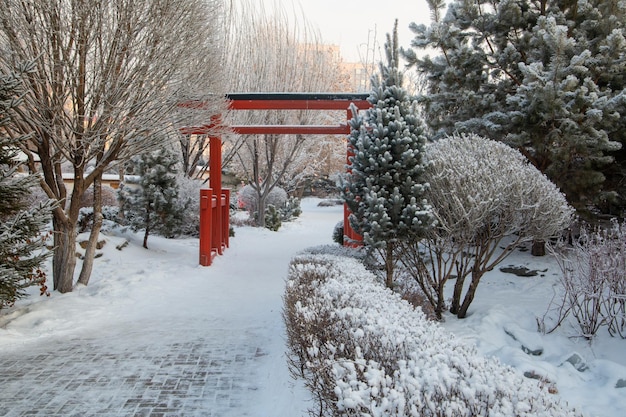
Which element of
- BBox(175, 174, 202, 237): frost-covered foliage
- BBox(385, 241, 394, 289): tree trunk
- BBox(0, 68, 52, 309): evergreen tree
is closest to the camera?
BBox(0, 68, 52, 309): evergreen tree

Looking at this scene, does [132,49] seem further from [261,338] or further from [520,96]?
[520,96]

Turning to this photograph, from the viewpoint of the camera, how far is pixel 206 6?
23.8ft

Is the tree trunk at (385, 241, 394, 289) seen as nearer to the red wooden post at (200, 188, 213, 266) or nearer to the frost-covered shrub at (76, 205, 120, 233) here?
the red wooden post at (200, 188, 213, 266)

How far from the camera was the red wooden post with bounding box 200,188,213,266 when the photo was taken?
10.0m

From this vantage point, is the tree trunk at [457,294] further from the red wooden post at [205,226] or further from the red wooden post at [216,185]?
the red wooden post at [216,185]

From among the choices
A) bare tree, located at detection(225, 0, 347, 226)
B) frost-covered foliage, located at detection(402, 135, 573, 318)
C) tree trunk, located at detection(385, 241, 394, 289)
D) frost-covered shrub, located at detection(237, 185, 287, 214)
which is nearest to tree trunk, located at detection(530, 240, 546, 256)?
frost-covered foliage, located at detection(402, 135, 573, 318)

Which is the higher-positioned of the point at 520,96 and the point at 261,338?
the point at 520,96

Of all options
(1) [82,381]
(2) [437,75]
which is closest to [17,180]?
(1) [82,381]

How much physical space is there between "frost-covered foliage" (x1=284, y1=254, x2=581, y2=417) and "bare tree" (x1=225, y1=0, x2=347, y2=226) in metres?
13.1

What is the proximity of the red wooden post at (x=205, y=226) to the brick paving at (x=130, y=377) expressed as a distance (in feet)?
14.8

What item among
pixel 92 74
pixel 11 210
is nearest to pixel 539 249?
pixel 92 74

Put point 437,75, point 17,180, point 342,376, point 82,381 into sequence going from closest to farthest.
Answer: point 342,376 < point 82,381 < point 17,180 < point 437,75

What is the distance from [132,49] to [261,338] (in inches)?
164

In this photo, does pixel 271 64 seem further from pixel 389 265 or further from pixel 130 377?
pixel 130 377
